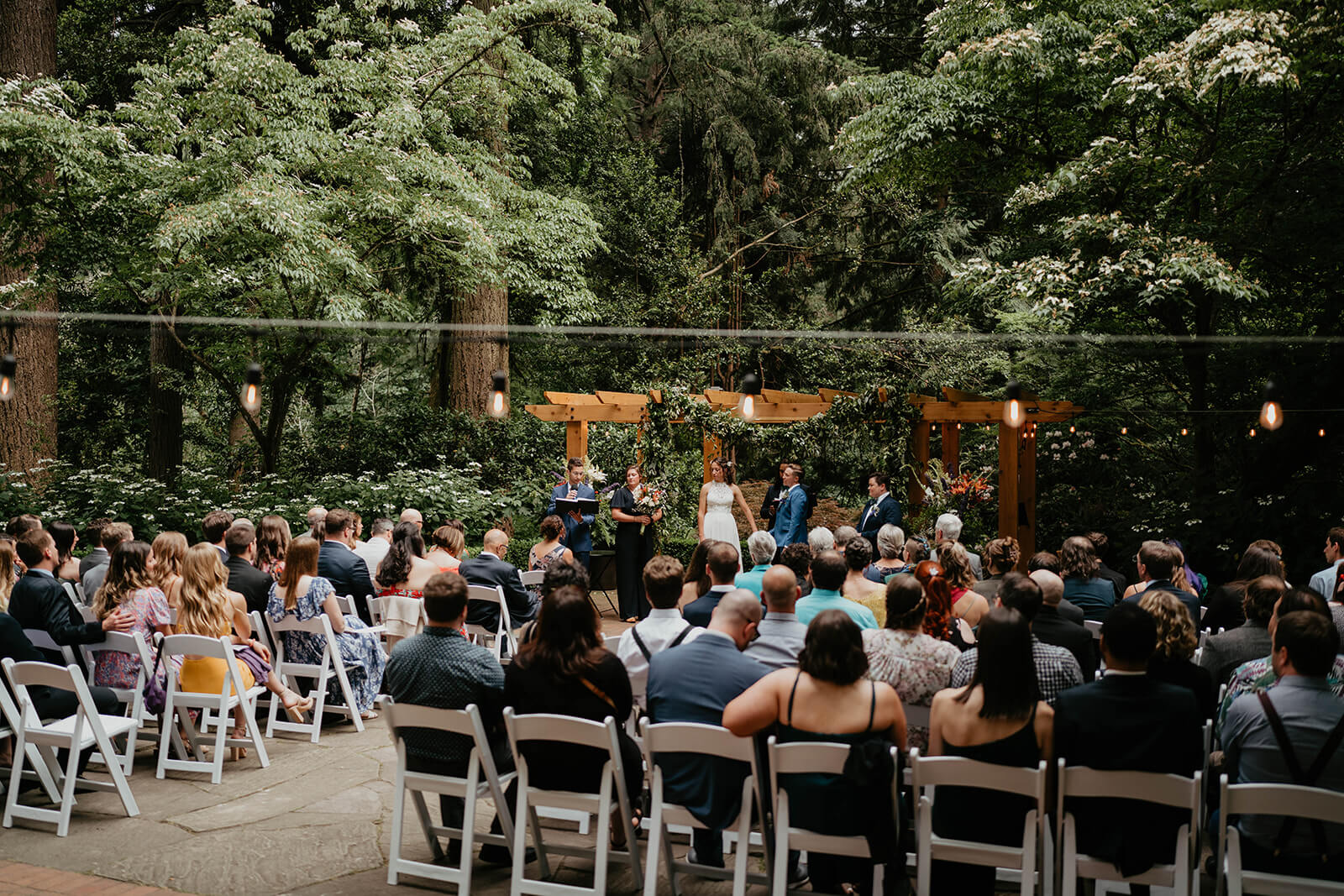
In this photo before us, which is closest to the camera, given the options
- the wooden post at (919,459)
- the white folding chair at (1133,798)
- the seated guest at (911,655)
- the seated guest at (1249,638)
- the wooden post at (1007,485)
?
the white folding chair at (1133,798)

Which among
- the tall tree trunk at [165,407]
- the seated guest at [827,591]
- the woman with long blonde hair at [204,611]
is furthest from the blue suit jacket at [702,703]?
the tall tree trunk at [165,407]

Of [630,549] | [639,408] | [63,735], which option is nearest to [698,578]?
[63,735]

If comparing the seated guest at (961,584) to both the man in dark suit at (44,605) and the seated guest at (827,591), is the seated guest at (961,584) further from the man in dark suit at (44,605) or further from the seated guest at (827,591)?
the man in dark suit at (44,605)

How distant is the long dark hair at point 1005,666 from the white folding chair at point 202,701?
144 inches

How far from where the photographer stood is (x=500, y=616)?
6.95 meters

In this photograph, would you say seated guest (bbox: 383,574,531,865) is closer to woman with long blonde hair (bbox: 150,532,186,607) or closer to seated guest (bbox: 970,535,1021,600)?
woman with long blonde hair (bbox: 150,532,186,607)

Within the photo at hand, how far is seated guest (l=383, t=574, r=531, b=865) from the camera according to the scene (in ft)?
12.7

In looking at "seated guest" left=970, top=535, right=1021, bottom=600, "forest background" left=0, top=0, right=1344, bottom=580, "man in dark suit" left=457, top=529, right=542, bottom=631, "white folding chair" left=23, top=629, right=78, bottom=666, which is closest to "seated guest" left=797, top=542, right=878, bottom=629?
"seated guest" left=970, top=535, right=1021, bottom=600

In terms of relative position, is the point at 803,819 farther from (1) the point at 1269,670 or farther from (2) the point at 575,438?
(2) the point at 575,438

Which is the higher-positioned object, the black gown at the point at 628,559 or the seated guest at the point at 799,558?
the seated guest at the point at 799,558

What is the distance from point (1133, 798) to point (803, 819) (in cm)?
105

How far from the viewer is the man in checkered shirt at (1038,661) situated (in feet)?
11.8

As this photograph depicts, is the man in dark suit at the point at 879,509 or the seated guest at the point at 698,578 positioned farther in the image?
the man in dark suit at the point at 879,509

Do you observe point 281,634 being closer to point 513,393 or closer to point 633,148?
point 513,393
